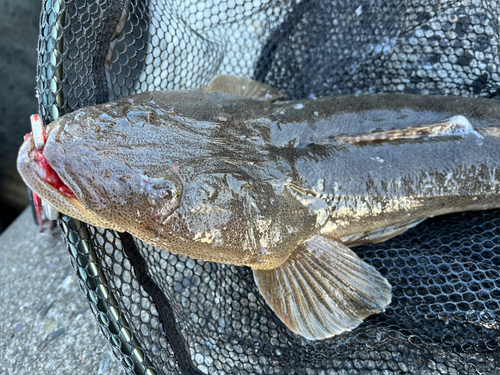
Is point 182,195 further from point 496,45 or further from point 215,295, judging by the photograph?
point 496,45

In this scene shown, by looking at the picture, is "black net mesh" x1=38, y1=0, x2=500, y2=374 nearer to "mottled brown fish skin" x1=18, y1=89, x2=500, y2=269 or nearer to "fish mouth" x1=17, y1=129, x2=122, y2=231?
"fish mouth" x1=17, y1=129, x2=122, y2=231

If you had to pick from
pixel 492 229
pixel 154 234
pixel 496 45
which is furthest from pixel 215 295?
pixel 496 45

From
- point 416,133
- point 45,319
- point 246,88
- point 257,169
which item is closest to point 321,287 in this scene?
point 257,169

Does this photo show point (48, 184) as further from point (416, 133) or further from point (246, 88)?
point (416, 133)

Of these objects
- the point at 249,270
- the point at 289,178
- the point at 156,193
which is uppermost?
the point at 156,193

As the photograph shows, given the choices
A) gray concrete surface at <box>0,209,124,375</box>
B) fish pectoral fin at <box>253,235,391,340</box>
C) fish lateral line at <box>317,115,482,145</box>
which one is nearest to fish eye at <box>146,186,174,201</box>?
fish pectoral fin at <box>253,235,391,340</box>

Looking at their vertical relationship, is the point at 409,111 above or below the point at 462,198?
above
